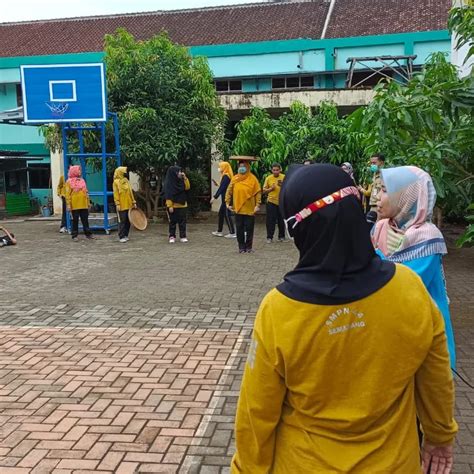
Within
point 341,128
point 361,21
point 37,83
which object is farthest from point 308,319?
point 361,21

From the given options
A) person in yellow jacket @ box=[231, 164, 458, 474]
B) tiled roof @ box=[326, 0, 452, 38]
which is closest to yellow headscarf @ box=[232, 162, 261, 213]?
person in yellow jacket @ box=[231, 164, 458, 474]

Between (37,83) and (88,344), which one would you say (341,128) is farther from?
(88,344)

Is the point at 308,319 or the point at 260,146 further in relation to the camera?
the point at 260,146

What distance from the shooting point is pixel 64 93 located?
1231 centimetres

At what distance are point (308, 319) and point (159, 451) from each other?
2.12 meters

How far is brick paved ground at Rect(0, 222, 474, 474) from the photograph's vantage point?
3203 millimetres

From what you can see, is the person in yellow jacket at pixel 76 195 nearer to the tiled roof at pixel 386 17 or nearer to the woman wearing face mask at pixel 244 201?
the woman wearing face mask at pixel 244 201

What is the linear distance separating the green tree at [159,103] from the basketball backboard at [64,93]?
1641 millimetres

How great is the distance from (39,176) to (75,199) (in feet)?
37.9

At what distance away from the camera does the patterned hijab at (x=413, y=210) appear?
2.51m

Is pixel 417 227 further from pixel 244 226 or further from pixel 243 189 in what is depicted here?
pixel 244 226

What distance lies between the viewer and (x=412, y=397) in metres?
1.60

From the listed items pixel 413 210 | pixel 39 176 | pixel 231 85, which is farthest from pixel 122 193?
pixel 231 85

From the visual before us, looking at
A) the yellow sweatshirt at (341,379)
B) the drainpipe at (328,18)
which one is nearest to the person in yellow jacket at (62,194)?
the yellow sweatshirt at (341,379)
